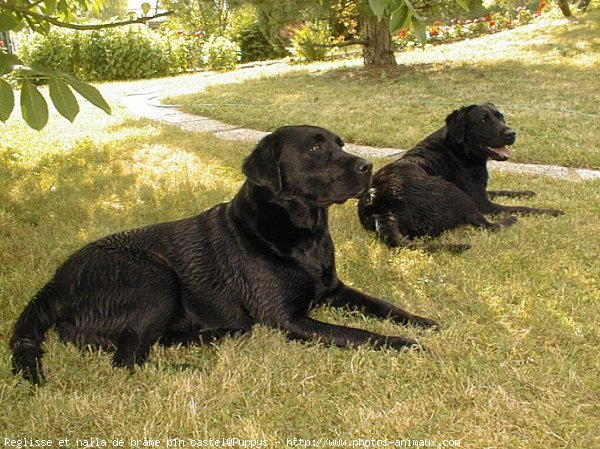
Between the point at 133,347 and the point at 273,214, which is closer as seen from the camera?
the point at 133,347

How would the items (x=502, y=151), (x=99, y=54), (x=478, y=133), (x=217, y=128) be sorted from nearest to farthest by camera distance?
(x=478, y=133)
(x=502, y=151)
(x=217, y=128)
(x=99, y=54)

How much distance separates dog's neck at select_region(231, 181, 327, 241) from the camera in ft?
11.1

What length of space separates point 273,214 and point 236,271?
39 cm

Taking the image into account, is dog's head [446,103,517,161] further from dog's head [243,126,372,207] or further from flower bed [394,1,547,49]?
flower bed [394,1,547,49]

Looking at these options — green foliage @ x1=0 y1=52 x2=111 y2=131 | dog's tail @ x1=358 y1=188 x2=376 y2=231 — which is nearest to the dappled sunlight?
dog's tail @ x1=358 y1=188 x2=376 y2=231

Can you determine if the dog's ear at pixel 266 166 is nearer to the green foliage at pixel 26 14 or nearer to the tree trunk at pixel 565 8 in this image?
the green foliage at pixel 26 14

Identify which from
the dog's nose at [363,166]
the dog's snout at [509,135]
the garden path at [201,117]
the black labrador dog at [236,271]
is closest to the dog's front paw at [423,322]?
Answer: the black labrador dog at [236,271]

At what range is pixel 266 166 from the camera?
333 centimetres

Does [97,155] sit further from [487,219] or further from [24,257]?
[487,219]

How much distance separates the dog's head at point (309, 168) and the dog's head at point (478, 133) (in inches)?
88.6

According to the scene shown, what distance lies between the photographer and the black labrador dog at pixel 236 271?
3123 mm

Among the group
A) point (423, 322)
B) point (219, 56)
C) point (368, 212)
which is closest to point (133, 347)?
point (423, 322)

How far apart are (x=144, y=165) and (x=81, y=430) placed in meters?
5.01

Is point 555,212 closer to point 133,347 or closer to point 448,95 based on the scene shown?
point 133,347
